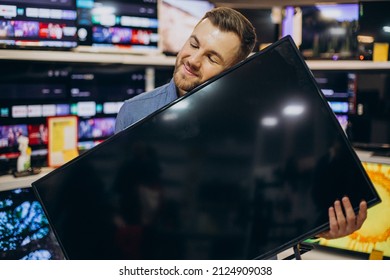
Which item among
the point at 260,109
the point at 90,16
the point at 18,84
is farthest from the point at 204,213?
the point at 90,16

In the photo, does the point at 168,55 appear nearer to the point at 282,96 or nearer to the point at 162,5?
the point at 162,5

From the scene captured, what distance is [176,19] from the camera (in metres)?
2.07

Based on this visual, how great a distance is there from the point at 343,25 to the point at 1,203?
5.11ft

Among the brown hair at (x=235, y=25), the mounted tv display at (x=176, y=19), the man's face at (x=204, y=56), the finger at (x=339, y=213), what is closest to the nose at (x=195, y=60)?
the man's face at (x=204, y=56)

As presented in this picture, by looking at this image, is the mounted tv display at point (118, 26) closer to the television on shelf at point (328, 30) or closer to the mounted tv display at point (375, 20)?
the television on shelf at point (328, 30)

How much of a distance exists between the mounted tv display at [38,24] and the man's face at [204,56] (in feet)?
1.93

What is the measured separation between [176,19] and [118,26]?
0.32 metres

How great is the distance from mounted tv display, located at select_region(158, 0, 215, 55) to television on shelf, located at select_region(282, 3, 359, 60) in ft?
1.54

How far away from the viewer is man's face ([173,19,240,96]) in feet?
3.99

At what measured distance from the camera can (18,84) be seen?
1.64 meters

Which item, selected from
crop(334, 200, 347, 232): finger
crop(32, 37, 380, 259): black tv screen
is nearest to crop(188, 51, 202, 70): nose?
crop(32, 37, 380, 259): black tv screen

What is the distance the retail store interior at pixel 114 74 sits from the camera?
5.03ft

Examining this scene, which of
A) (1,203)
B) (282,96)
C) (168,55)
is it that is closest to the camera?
(282,96)

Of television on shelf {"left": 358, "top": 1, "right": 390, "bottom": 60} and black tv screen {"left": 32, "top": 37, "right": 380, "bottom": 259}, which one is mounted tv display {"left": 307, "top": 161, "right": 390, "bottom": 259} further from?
black tv screen {"left": 32, "top": 37, "right": 380, "bottom": 259}
